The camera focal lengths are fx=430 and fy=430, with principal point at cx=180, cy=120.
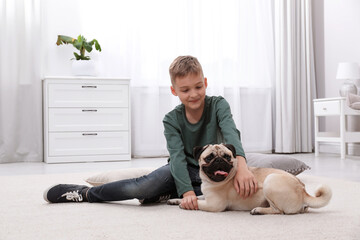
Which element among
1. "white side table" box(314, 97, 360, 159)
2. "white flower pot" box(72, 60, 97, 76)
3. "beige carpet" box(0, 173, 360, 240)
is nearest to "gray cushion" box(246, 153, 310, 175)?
"beige carpet" box(0, 173, 360, 240)

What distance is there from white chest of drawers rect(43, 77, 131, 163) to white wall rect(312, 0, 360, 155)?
105 inches

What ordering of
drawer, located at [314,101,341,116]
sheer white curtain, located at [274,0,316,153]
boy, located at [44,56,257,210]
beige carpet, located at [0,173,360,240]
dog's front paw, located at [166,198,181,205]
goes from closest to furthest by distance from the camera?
beige carpet, located at [0,173,360,240]
boy, located at [44,56,257,210]
dog's front paw, located at [166,198,181,205]
drawer, located at [314,101,341,116]
sheer white curtain, located at [274,0,316,153]

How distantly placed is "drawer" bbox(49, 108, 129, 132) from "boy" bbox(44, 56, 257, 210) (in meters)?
2.60

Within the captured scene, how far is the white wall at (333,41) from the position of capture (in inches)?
203

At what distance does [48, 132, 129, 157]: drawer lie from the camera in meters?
4.52

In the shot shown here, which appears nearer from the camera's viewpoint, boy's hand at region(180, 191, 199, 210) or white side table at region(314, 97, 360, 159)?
boy's hand at region(180, 191, 199, 210)

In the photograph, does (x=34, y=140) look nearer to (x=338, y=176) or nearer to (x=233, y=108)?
(x=233, y=108)

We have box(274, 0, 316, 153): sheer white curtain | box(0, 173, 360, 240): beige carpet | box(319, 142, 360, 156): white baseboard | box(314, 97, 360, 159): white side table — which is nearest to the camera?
box(0, 173, 360, 240): beige carpet

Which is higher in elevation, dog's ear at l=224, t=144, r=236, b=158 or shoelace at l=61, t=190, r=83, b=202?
dog's ear at l=224, t=144, r=236, b=158

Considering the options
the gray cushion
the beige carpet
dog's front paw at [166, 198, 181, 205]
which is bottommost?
the beige carpet

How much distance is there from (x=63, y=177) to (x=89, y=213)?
58.5 inches

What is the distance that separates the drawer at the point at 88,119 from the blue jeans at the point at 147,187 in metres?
2.70

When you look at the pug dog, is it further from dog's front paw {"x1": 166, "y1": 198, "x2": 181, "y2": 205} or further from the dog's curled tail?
dog's front paw {"x1": 166, "y1": 198, "x2": 181, "y2": 205}

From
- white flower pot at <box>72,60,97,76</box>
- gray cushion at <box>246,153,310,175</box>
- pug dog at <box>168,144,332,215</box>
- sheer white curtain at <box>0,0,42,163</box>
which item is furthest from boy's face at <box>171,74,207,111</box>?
sheer white curtain at <box>0,0,42,163</box>
